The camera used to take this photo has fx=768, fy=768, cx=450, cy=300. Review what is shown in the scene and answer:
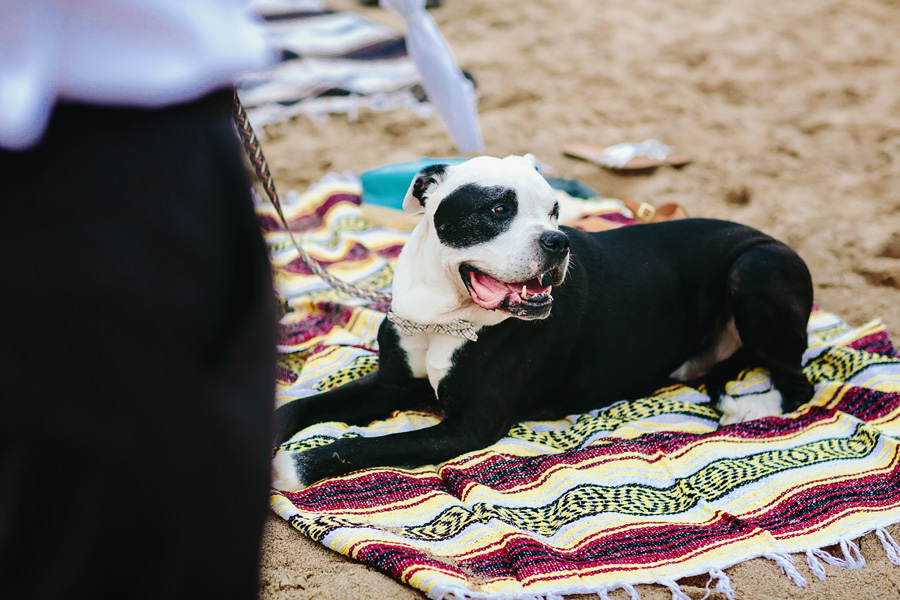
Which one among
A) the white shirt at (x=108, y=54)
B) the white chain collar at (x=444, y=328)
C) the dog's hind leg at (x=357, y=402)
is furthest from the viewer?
the dog's hind leg at (x=357, y=402)

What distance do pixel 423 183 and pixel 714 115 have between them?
3.73m

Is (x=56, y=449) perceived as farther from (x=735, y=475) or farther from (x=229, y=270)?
(x=735, y=475)

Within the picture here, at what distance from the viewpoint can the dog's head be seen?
6.88 ft

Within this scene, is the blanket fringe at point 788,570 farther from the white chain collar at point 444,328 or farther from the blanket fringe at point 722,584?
the white chain collar at point 444,328

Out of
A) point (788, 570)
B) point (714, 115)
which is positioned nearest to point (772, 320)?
point (788, 570)

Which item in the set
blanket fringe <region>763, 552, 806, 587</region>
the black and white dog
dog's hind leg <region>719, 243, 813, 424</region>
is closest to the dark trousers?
the black and white dog

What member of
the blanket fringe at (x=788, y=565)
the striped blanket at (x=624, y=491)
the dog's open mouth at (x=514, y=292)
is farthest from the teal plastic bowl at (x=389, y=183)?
the blanket fringe at (x=788, y=565)

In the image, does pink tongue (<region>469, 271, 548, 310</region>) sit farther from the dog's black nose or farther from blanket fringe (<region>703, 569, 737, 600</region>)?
blanket fringe (<region>703, 569, 737, 600</region>)

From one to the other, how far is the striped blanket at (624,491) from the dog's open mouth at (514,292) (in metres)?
0.43

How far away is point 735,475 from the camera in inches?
90.3

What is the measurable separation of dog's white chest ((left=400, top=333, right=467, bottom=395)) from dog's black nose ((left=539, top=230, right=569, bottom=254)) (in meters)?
0.39

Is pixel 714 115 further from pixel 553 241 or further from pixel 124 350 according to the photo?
pixel 124 350

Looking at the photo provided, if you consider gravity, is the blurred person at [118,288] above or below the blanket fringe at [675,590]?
above

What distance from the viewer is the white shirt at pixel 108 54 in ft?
Result: 2.31
